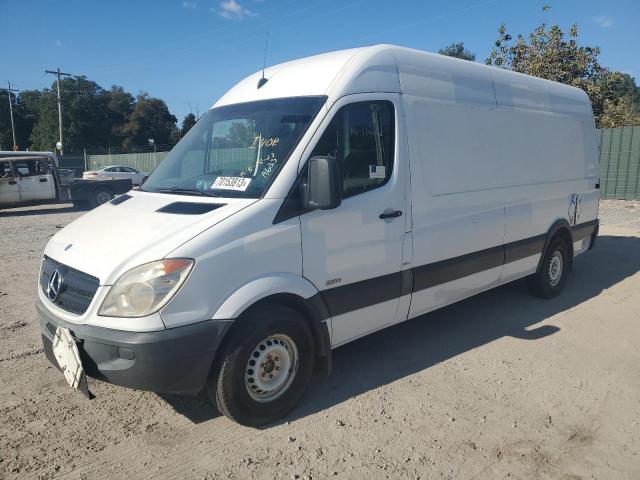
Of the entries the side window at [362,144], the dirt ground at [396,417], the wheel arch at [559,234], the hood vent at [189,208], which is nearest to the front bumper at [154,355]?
the dirt ground at [396,417]

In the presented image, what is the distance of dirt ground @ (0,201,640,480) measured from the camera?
2.99 meters

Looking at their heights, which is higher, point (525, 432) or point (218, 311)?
point (218, 311)

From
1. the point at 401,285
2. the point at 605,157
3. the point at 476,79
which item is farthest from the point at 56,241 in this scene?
the point at 605,157

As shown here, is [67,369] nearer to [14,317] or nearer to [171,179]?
[171,179]

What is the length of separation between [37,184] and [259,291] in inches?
662

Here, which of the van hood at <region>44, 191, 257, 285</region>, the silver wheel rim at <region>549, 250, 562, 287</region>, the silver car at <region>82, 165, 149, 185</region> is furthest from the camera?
the silver car at <region>82, 165, 149, 185</region>

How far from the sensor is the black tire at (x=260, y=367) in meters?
3.16

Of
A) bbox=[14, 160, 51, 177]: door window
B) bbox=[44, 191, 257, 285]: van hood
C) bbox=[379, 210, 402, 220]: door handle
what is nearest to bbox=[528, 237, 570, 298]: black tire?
bbox=[379, 210, 402, 220]: door handle

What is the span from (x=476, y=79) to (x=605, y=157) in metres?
13.5

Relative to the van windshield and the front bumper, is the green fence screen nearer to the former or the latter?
the van windshield

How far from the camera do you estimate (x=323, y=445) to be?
126 inches

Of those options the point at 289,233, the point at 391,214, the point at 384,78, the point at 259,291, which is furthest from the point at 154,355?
the point at 384,78

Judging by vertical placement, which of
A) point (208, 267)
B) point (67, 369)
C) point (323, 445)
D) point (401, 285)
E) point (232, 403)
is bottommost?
point (323, 445)

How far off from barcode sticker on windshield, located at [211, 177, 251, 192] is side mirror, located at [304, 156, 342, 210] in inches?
18.9
